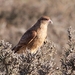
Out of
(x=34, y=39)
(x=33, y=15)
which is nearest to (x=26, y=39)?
(x=34, y=39)

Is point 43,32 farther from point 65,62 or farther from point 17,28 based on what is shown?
point 17,28

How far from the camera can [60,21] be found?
22.2 m

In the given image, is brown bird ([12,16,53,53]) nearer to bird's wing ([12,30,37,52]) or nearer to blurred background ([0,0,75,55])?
bird's wing ([12,30,37,52])

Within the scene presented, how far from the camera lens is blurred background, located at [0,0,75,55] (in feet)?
70.3

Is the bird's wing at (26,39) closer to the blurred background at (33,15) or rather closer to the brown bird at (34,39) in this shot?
the brown bird at (34,39)

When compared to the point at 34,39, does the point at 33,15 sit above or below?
above

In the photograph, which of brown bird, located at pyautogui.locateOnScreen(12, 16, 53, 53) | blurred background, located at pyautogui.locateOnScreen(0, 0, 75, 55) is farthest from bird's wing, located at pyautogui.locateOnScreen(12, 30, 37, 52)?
blurred background, located at pyautogui.locateOnScreen(0, 0, 75, 55)

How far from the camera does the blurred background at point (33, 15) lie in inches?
843

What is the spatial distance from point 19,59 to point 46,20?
3.10 meters

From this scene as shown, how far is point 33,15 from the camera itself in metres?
22.6

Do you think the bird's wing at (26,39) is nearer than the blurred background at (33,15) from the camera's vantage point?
Yes

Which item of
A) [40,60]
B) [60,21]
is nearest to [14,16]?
[60,21]

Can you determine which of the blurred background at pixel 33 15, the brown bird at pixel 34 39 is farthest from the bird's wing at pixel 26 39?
the blurred background at pixel 33 15

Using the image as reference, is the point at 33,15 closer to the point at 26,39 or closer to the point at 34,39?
the point at 26,39
